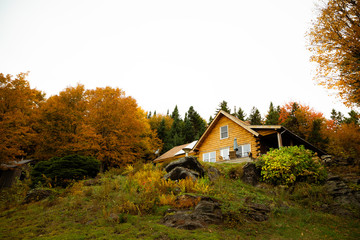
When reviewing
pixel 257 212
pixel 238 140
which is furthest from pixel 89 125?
pixel 257 212

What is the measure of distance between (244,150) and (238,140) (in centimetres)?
122

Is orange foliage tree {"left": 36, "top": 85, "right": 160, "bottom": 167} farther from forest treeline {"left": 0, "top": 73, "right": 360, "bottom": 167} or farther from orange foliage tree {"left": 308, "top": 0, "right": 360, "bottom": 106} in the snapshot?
orange foliage tree {"left": 308, "top": 0, "right": 360, "bottom": 106}

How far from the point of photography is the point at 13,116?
19219 mm

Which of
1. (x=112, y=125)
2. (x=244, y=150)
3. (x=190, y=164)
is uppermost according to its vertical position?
(x=112, y=125)

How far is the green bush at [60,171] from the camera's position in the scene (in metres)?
11.5


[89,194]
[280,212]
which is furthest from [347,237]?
[89,194]

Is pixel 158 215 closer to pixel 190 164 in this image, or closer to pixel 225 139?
pixel 190 164

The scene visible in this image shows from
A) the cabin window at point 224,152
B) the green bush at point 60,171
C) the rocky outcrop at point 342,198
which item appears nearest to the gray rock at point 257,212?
the rocky outcrop at point 342,198

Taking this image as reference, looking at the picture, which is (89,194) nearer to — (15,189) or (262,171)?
(15,189)

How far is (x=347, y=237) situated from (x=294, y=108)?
37.8 meters

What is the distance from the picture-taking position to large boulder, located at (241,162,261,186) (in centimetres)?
1242

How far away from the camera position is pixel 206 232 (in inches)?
225

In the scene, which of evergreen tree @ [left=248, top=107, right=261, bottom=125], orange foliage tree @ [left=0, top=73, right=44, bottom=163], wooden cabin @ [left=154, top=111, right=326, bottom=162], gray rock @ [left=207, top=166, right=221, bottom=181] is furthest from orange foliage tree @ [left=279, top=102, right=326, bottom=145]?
orange foliage tree @ [left=0, top=73, right=44, bottom=163]

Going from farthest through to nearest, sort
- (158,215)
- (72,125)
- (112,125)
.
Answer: (112,125)
(72,125)
(158,215)
